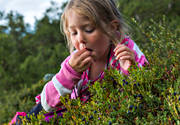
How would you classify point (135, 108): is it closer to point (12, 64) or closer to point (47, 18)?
point (12, 64)

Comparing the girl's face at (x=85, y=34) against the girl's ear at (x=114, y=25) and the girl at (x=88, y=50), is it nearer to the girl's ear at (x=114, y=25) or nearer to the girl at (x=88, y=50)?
the girl at (x=88, y=50)

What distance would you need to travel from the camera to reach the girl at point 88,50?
185 centimetres

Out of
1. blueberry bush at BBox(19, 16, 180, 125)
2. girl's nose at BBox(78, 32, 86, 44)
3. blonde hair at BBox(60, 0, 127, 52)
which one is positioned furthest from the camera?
blonde hair at BBox(60, 0, 127, 52)

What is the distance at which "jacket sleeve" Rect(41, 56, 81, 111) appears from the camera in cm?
189

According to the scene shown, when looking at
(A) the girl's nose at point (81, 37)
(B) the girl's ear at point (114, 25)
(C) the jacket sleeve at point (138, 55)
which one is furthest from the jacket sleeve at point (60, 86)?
(B) the girl's ear at point (114, 25)

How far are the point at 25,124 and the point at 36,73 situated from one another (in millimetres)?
9994

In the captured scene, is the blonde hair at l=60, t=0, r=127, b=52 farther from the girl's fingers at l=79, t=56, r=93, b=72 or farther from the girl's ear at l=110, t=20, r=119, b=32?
the girl's fingers at l=79, t=56, r=93, b=72

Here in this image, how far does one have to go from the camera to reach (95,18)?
205 cm

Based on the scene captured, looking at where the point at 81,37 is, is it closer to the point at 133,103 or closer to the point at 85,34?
the point at 85,34

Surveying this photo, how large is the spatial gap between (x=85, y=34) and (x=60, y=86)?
1.86ft

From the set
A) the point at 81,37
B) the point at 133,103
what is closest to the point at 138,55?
the point at 81,37

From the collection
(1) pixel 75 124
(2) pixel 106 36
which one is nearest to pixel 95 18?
(2) pixel 106 36

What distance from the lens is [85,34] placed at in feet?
6.38

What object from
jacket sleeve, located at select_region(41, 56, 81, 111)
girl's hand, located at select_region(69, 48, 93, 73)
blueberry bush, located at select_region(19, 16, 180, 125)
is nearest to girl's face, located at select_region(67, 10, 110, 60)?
girl's hand, located at select_region(69, 48, 93, 73)
